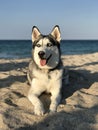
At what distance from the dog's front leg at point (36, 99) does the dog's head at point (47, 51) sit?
49 centimetres

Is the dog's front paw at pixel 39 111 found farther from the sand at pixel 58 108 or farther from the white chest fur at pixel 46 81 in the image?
the white chest fur at pixel 46 81

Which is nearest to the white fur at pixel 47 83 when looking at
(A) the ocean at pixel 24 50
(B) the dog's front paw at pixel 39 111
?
(B) the dog's front paw at pixel 39 111

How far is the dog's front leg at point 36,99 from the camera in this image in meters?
5.95

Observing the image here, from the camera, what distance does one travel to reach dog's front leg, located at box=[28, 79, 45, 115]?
234 inches

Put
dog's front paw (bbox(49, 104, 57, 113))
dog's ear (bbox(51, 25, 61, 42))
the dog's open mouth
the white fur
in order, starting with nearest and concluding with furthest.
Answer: dog's front paw (bbox(49, 104, 57, 113)) < the dog's open mouth < the white fur < dog's ear (bbox(51, 25, 61, 42))

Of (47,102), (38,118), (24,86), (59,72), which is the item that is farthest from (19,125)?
(24,86)

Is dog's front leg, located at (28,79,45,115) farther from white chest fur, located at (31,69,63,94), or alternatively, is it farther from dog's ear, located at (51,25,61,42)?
dog's ear, located at (51,25,61,42)

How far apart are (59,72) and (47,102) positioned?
0.69 m

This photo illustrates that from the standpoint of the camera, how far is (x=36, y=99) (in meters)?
6.50

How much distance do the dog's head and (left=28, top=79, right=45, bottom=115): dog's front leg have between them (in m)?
0.49

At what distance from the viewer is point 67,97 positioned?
23.5ft

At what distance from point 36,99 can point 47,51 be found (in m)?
1.01

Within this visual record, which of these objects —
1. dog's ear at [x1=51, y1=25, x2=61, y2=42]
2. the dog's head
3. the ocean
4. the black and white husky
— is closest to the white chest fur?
the black and white husky

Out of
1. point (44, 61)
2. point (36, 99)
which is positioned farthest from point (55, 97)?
point (44, 61)
